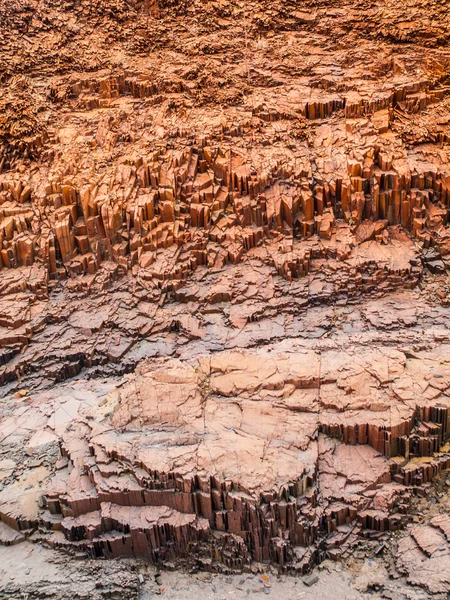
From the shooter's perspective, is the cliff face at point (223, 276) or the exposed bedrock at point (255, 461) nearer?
the exposed bedrock at point (255, 461)

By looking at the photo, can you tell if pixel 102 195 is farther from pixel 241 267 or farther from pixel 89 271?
pixel 241 267

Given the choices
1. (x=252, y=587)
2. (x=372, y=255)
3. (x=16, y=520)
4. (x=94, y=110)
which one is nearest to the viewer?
(x=252, y=587)

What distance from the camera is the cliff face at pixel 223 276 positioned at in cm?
846

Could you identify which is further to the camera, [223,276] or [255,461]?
[223,276]

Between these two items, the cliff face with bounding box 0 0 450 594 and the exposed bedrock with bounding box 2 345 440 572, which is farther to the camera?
the cliff face with bounding box 0 0 450 594

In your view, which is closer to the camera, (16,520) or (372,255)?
(16,520)

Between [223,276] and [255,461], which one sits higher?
[223,276]

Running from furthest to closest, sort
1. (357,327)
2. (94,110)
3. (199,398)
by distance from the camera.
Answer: (94,110), (357,327), (199,398)

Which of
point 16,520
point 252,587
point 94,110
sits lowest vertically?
point 252,587

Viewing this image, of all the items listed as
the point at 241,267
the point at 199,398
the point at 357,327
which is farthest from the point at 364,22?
the point at 199,398

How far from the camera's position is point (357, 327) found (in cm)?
1248

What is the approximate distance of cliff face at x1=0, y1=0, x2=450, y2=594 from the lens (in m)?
8.46

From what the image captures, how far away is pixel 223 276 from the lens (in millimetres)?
13680

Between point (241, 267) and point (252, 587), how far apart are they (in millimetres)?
7748
